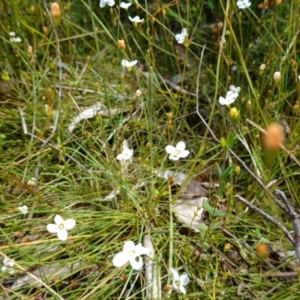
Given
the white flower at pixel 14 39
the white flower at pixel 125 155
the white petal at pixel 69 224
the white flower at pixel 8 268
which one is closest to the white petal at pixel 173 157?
the white flower at pixel 125 155

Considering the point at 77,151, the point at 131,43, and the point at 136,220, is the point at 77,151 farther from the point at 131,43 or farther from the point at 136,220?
the point at 131,43

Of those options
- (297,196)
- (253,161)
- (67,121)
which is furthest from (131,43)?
(297,196)

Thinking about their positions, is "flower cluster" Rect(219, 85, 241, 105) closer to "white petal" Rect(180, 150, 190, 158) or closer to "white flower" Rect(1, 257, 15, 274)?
"white petal" Rect(180, 150, 190, 158)

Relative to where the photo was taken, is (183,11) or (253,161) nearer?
(253,161)

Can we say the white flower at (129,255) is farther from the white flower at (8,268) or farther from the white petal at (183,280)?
the white flower at (8,268)

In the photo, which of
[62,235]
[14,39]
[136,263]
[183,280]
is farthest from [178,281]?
[14,39]

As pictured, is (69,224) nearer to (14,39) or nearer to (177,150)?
(177,150)

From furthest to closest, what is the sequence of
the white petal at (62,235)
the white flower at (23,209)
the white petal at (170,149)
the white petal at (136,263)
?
the white petal at (170,149) → the white flower at (23,209) → the white petal at (62,235) → the white petal at (136,263)

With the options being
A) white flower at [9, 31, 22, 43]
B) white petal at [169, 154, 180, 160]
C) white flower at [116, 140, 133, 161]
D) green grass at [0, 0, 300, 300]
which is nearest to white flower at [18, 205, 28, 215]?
green grass at [0, 0, 300, 300]
